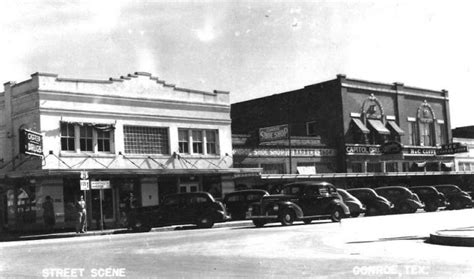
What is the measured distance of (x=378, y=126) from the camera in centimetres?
4688

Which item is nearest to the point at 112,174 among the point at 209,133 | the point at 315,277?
the point at 209,133

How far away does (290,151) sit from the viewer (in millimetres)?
39719

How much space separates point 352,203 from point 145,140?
11381 millimetres

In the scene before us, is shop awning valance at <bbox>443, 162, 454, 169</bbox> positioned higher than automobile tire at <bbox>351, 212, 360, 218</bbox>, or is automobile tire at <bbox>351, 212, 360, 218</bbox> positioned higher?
shop awning valance at <bbox>443, 162, 454, 169</bbox>

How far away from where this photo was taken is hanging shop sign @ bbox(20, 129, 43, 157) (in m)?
26.0

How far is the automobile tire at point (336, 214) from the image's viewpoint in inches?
1039

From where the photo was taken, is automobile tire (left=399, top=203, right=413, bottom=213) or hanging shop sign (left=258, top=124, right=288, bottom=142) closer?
automobile tire (left=399, top=203, right=413, bottom=213)

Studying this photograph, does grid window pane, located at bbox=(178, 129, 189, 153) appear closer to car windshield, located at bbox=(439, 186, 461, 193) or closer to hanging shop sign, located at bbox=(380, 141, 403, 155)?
car windshield, located at bbox=(439, 186, 461, 193)

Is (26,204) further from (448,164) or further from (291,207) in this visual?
(448,164)

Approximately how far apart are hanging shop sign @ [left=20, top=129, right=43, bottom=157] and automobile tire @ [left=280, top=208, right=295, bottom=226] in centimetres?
1126

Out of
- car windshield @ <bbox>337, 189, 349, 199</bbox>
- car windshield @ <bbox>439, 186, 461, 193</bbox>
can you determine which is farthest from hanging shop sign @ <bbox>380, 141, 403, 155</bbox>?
car windshield @ <bbox>337, 189, 349, 199</bbox>

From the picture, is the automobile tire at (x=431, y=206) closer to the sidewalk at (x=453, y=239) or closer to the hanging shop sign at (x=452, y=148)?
the hanging shop sign at (x=452, y=148)

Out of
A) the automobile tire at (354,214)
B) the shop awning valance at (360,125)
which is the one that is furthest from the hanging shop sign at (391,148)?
the automobile tire at (354,214)

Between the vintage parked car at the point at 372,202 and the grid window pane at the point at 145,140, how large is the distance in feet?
34.5
